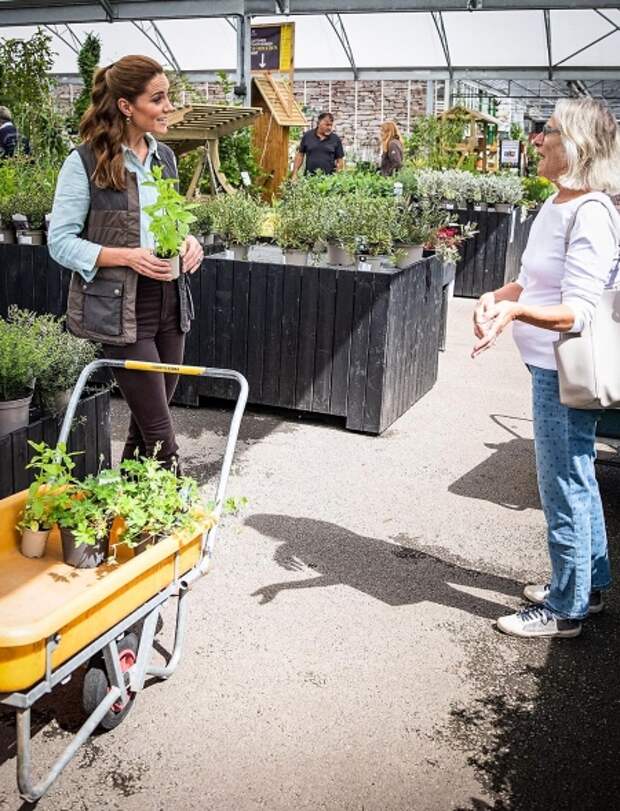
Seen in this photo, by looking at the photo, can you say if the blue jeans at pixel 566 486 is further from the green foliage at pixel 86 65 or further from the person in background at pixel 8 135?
the green foliage at pixel 86 65

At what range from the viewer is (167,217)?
9.41 ft

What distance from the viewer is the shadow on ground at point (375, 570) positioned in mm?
3496

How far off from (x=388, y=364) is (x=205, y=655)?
2651 millimetres

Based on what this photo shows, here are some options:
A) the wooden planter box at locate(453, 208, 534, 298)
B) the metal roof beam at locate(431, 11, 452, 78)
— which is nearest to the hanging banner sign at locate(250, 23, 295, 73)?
the metal roof beam at locate(431, 11, 452, 78)

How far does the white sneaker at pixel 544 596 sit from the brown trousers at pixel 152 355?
4.69 ft

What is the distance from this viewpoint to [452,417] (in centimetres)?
583

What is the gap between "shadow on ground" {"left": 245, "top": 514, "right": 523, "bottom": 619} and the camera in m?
3.50

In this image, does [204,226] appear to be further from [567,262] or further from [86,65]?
[86,65]

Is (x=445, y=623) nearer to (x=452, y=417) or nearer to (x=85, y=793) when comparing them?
(x=85, y=793)

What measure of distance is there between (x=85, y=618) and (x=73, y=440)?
1.53m

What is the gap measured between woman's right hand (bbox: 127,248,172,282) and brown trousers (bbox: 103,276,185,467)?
16 centimetres

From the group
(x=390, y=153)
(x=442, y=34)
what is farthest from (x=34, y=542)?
(x=442, y=34)

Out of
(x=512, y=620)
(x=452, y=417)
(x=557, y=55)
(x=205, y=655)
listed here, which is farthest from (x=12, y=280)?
(x=557, y=55)

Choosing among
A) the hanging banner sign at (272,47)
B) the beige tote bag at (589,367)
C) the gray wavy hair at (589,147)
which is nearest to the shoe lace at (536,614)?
the beige tote bag at (589,367)
